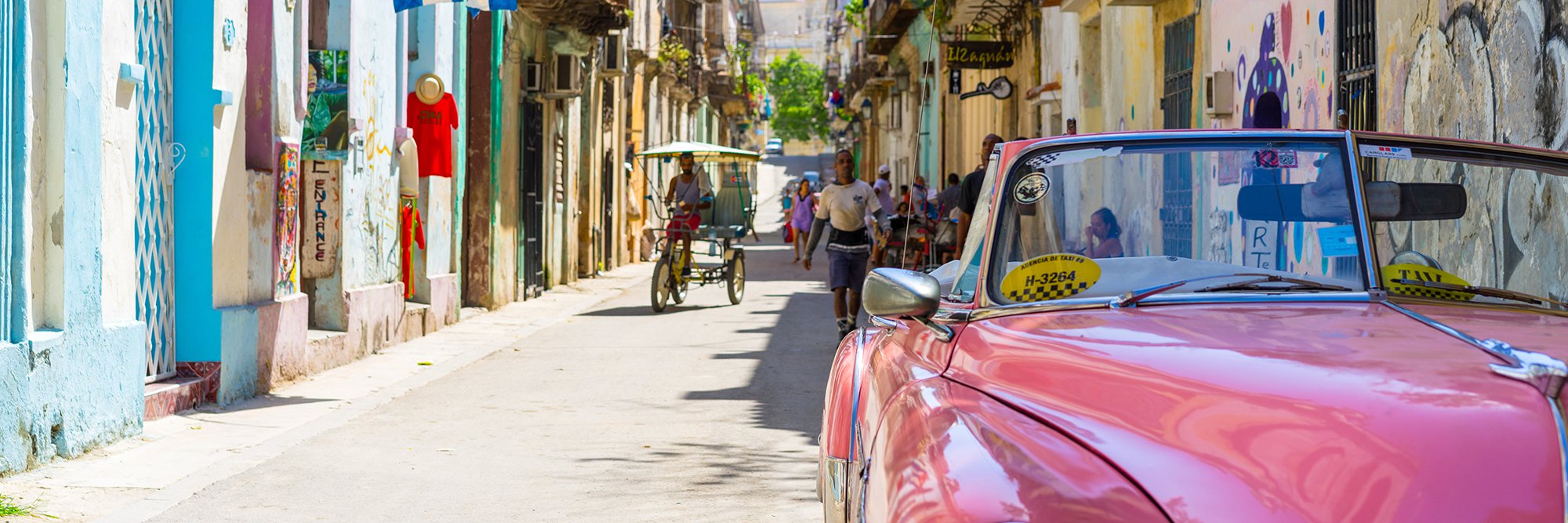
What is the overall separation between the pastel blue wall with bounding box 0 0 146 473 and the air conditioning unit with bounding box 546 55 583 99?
1368cm

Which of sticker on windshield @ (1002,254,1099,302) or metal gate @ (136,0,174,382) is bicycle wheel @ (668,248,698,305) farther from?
sticker on windshield @ (1002,254,1099,302)

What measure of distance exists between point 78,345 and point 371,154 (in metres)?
5.62

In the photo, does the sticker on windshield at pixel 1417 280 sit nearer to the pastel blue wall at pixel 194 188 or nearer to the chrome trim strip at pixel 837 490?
the chrome trim strip at pixel 837 490

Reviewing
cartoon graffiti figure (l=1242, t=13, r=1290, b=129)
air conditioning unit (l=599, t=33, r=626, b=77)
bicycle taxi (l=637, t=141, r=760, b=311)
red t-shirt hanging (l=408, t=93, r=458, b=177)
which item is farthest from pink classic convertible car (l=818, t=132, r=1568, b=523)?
air conditioning unit (l=599, t=33, r=626, b=77)

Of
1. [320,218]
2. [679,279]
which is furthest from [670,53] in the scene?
[320,218]

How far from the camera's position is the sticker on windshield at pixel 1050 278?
341 centimetres

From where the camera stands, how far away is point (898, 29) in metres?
36.7

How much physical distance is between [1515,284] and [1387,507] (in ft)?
5.95

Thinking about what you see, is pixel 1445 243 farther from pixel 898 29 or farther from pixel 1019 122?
pixel 898 29

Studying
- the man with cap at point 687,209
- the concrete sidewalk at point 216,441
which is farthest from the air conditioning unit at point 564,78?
the concrete sidewalk at point 216,441

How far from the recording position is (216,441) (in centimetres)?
769

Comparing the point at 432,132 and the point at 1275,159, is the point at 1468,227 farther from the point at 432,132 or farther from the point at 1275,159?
the point at 432,132

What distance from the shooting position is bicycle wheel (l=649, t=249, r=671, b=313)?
1692cm

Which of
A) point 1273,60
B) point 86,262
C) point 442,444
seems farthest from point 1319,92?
point 86,262
